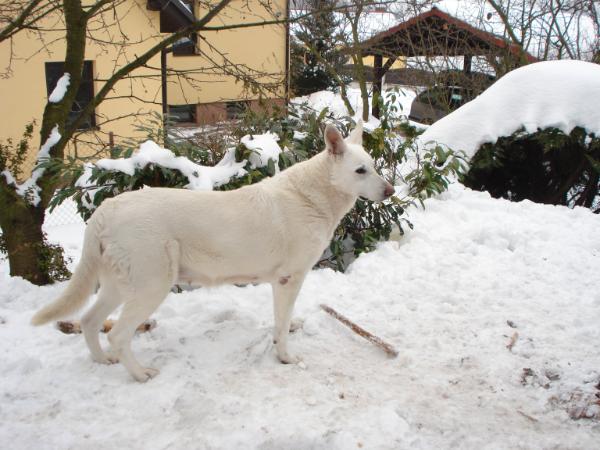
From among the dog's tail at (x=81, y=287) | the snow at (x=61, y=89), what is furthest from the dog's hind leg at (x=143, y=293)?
the snow at (x=61, y=89)

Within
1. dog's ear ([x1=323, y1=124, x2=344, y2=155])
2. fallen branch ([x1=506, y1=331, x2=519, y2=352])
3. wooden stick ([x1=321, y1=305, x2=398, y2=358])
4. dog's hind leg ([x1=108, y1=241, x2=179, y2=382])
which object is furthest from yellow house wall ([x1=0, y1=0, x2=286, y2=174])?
fallen branch ([x1=506, y1=331, x2=519, y2=352])

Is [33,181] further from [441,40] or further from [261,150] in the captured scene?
[441,40]

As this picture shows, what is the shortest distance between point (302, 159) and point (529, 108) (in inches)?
172

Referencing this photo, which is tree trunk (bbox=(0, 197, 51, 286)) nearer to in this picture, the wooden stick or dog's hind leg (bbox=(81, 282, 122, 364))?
dog's hind leg (bbox=(81, 282, 122, 364))

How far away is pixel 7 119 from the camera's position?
11.9 m

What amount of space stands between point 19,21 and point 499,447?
5.11 meters

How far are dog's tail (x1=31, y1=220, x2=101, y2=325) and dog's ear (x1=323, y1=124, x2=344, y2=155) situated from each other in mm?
1687

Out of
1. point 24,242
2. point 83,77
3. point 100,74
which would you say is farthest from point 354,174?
point 100,74

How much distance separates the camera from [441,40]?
1512cm

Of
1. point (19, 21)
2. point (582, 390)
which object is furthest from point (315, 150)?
point (582, 390)

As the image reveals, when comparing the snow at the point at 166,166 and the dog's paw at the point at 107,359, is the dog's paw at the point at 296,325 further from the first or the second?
the snow at the point at 166,166

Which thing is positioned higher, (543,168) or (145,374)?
(543,168)

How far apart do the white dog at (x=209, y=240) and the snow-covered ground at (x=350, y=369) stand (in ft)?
1.00

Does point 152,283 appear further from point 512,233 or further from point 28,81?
point 28,81
